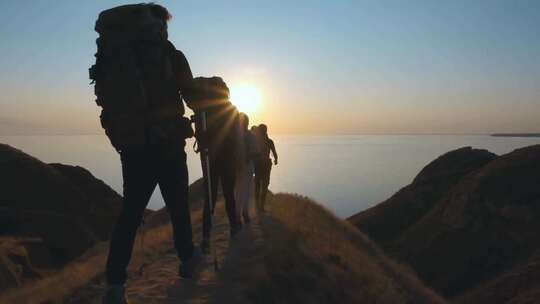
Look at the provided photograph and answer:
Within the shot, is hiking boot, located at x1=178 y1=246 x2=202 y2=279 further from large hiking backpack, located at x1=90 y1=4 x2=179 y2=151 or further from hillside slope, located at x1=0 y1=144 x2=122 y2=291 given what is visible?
hillside slope, located at x1=0 y1=144 x2=122 y2=291

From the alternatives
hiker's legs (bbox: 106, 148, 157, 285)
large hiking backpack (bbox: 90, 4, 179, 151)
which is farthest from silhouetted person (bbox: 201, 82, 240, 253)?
large hiking backpack (bbox: 90, 4, 179, 151)

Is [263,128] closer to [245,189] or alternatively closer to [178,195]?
[245,189]

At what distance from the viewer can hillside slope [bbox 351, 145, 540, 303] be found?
1206 inches

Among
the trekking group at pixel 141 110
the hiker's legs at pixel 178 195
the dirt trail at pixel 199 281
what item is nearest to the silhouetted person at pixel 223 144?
the dirt trail at pixel 199 281

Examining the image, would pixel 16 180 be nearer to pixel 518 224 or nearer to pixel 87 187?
pixel 87 187

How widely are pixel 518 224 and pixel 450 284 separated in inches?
318

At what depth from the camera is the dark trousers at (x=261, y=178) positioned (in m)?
15.9

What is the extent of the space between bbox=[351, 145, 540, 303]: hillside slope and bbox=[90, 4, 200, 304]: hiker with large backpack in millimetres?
28658

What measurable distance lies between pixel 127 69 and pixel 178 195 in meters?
1.51

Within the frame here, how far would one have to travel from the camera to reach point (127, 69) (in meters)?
4.68

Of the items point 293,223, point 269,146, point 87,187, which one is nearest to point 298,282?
point 293,223

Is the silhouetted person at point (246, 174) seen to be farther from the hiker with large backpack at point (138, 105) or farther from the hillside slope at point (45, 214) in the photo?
the hillside slope at point (45, 214)

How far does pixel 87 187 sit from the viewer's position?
152 ft

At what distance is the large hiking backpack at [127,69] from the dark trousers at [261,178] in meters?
11.0
